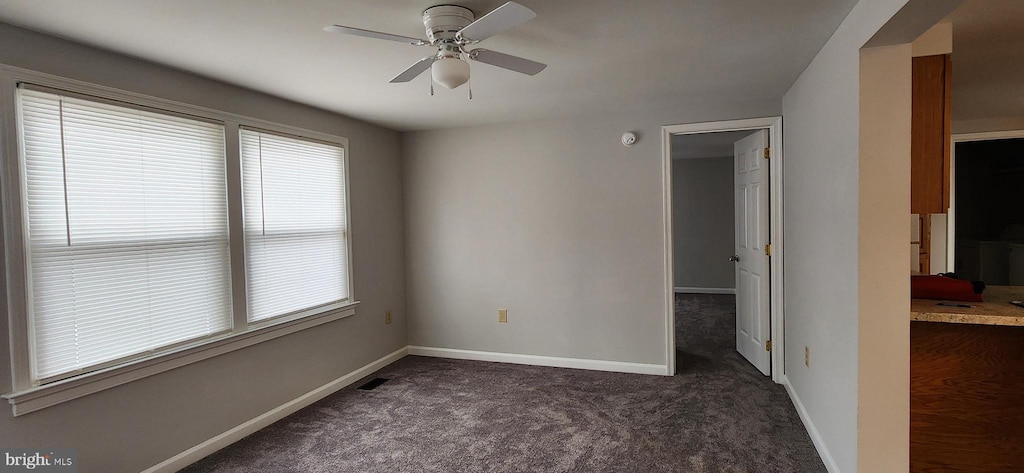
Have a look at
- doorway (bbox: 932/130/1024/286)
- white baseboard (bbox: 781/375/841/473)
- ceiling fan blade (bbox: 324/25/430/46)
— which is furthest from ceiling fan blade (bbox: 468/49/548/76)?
doorway (bbox: 932/130/1024/286)

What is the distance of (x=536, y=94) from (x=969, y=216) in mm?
4533

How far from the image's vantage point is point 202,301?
2.78m

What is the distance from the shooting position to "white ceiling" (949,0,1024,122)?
6.89 feet

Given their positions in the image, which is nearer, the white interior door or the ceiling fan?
the ceiling fan

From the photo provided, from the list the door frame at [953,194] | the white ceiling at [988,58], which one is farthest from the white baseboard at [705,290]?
the white ceiling at [988,58]

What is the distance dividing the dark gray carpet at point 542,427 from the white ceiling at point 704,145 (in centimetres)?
268

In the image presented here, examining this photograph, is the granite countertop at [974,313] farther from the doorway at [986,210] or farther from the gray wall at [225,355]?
the gray wall at [225,355]

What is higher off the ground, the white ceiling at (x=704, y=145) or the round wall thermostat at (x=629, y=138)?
the white ceiling at (x=704, y=145)

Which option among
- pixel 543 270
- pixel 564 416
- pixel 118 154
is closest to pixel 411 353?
pixel 543 270

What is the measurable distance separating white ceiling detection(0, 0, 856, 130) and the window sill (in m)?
1.54

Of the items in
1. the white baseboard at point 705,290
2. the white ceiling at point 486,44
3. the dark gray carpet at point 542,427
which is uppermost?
the white ceiling at point 486,44

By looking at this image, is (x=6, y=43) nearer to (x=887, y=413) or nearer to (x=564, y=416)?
(x=564, y=416)

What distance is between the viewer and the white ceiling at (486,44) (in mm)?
1928

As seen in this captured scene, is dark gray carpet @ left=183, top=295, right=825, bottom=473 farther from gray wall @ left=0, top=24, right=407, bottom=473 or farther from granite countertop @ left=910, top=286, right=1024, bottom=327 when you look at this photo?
granite countertop @ left=910, top=286, right=1024, bottom=327
